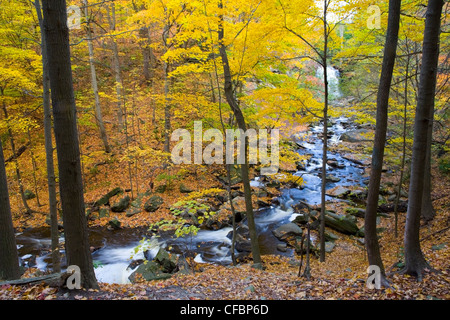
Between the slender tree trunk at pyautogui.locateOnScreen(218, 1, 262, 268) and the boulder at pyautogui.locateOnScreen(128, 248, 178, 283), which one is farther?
the boulder at pyautogui.locateOnScreen(128, 248, 178, 283)

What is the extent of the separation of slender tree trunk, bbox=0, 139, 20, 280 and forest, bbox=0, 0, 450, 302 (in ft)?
0.06

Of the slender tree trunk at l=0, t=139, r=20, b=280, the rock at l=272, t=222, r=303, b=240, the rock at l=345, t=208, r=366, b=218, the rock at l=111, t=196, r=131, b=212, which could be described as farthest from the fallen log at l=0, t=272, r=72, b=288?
the rock at l=345, t=208, r=366, b=218

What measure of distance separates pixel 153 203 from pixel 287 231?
20.7 feet

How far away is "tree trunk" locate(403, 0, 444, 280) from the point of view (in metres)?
3.88

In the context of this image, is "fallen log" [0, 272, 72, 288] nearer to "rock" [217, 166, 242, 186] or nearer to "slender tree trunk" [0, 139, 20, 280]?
"slender tree trunk" [0, 139, 20, 280]

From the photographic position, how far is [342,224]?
33.8ft

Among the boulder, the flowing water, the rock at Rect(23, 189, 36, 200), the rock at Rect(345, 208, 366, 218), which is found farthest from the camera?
the rock at Rect(23, 189, 36, 200)

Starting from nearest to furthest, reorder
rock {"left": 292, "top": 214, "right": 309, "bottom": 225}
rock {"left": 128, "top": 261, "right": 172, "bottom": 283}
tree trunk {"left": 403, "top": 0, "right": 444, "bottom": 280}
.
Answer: tree trunk {"left": 403, "top": 0, "right": 444, "bottom": 280} < rock {"left": 128, "top": 261, "right": 172, "bottom": 283} < rock {"left": 292, "top": 214, "right": 309, "bottom": 225}

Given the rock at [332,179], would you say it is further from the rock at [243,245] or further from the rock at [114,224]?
the rock at [114,224]

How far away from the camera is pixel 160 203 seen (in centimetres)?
1228

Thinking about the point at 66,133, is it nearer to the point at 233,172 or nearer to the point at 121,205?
the point at 121,205

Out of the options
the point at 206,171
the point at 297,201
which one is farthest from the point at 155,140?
the point at 297,201
